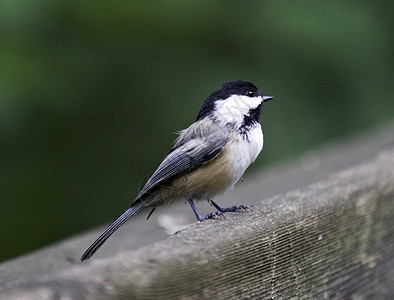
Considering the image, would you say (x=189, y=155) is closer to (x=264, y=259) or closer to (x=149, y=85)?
(x=264, y=259)

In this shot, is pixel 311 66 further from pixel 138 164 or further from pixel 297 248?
pixel 297 248

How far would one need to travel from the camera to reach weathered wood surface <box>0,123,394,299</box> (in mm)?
1241

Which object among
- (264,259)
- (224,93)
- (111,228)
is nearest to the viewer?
(264,259)

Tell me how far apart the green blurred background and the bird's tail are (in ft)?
5.15

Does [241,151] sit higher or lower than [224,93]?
lower

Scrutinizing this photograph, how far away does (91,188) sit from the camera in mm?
4969

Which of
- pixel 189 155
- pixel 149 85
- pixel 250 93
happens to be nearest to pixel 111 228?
pixel 189 155

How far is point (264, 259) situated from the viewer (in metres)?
1.75

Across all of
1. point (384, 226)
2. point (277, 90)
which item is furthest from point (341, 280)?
point (277, 90)

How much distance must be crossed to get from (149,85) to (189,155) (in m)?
2.14

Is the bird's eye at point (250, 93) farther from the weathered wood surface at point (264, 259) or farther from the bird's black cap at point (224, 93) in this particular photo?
the weathered wood surface at point (264, 259)

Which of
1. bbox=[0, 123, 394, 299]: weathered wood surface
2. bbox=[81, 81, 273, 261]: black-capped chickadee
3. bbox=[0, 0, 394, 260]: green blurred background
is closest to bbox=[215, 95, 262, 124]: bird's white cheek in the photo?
bbox=[81, 81, 273, 261]: black-capped chickadee

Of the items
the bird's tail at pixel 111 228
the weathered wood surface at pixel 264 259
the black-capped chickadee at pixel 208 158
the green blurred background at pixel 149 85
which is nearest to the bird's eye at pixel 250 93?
the black-capped chickadee at pixel 208 158

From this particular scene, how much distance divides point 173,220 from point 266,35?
2.28 metres
